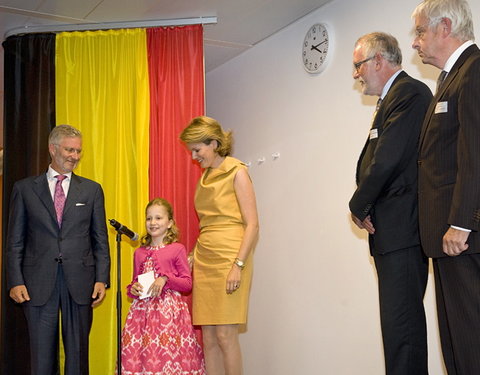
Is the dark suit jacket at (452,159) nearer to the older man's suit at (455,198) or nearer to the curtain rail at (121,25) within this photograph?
the older man's suit at (455,198)

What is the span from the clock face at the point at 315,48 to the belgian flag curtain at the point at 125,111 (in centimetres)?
80

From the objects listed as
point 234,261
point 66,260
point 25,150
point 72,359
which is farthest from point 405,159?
point 25,150

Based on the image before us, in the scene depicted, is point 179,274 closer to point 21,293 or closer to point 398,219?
point 21,293

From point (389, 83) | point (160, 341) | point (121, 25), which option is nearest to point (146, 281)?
point (160, 341)

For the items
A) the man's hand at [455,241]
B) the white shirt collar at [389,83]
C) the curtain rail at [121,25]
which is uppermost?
the curtain rail at [121,25]

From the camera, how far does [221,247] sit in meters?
3.57

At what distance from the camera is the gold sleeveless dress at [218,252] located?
138 inches

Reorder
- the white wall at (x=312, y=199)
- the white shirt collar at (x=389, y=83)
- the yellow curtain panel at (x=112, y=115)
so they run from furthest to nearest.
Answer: the yellow curtain panel at (x=112, y=115), the white wall at (x=312, y=199), the white shirt collar at (x=389, y=83)

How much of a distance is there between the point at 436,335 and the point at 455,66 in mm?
1741

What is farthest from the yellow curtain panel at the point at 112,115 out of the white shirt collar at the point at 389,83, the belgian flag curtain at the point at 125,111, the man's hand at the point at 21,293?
the white shirt collar at the point at 389,83

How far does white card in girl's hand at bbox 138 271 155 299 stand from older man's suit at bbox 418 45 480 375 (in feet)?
6.01

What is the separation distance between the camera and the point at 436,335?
3.44m

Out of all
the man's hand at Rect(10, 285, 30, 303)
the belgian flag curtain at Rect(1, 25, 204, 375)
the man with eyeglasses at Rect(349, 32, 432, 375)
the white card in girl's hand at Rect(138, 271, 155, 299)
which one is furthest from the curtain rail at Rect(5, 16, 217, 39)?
the man with eyeglasses at Rect(349, 32, 432, 375)

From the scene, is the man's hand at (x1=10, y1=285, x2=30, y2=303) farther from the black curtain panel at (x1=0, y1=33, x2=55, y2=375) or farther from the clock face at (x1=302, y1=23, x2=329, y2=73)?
the clock face at (x1=302, y1=23, x2=329, y2=73)
